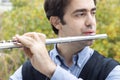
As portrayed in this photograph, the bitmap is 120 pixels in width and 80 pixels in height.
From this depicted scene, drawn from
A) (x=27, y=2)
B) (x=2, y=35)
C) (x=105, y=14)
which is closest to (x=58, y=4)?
(x=2, y=35)

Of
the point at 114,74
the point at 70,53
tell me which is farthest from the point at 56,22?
the point at 114,74

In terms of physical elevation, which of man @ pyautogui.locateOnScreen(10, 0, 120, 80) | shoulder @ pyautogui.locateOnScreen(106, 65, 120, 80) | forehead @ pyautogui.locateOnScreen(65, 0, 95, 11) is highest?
forehead @ pyautogui.locateOnScreen(65, 0, 95, 11)

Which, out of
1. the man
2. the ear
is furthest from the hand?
the ear

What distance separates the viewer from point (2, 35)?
5.35m

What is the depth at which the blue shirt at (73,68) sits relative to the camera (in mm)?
2111

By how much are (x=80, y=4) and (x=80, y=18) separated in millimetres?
74

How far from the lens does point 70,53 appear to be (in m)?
2.39

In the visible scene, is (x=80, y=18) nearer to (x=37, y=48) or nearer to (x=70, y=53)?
(x=70, y=53)

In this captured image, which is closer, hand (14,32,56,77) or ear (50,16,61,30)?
hand (14,32,56,77)

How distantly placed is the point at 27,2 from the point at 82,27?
4.33m

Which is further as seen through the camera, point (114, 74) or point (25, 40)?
point (114, 74)

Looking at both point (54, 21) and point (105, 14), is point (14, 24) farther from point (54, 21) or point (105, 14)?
point (54, 21)

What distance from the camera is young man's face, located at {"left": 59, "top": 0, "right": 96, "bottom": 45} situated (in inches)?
88.9

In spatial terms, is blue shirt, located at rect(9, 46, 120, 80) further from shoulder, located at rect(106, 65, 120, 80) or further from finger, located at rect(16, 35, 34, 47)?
finger, located at rect(16, 35, 34, 47)
